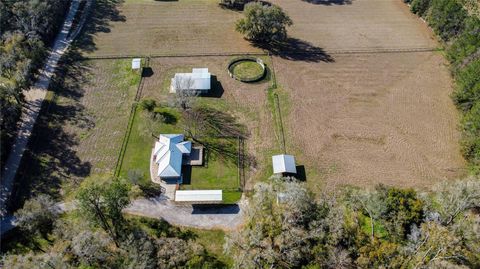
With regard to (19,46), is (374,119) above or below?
above

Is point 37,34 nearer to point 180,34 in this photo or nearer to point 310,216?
point 180,34

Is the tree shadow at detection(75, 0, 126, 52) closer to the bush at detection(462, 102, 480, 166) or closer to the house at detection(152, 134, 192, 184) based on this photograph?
the house at detection(152, 134, 192, 184)

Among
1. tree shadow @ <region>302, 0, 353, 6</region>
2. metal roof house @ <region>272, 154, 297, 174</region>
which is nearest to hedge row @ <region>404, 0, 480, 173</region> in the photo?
tree shadow @ <region>302, 0, 353, 6</region>

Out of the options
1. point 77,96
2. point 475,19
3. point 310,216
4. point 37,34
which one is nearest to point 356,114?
point 310,216

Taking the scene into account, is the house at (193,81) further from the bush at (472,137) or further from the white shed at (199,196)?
the bush at (472,137)

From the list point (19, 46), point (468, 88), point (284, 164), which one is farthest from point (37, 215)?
point (468, 88)

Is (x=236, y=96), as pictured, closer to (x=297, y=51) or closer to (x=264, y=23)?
(x=264, y=23)

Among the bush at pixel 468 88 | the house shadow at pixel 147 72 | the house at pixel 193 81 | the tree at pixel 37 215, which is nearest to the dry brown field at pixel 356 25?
the bush at pixel 468 88
